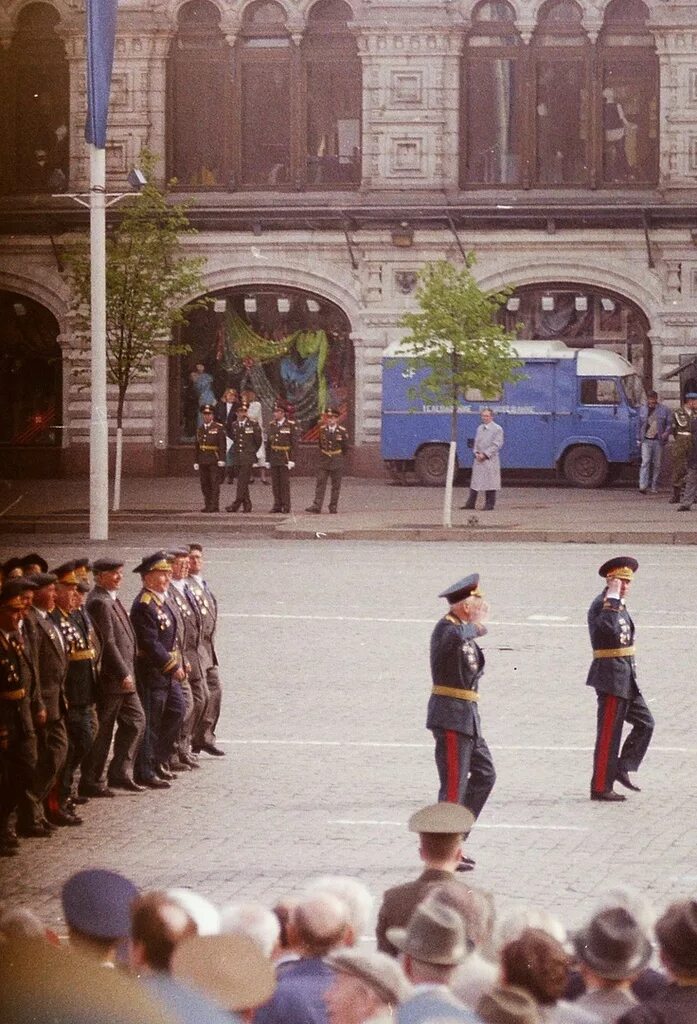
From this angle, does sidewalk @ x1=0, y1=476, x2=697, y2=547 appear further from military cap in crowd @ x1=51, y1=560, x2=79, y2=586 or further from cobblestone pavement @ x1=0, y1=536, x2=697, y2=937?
military cap in crowd @ x1=51, y1=560, x2=79, y2=586

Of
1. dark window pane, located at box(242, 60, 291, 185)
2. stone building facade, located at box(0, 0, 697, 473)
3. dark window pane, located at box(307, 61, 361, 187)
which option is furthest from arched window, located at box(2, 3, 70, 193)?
dark window pane, located at box(307, 61, 361, 187)

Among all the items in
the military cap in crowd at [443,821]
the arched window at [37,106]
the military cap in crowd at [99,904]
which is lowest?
the military cap in crowd at [443,821]

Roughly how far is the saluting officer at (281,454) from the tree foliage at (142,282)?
2.44 metres

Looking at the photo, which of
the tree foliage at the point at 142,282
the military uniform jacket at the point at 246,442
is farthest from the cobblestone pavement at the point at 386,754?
the military uniform jacket at the point at 246,442

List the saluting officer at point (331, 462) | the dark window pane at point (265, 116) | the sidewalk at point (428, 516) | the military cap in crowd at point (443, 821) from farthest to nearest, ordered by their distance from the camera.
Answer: the saluting officer at point (331, 462)
the dark window pane at point (265, 116)
the sidewalk at point (428, 516)
the military cap in crowd at point (443, 821)

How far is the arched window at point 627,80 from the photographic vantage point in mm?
19859

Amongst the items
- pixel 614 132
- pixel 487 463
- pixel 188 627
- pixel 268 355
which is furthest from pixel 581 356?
pixel 188 627

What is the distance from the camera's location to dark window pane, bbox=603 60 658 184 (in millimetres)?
20266

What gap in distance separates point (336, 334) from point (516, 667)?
1603 centimetres

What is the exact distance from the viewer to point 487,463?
80.2ft

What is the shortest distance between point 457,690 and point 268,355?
1420 centimetres

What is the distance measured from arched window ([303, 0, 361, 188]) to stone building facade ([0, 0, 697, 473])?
52mm

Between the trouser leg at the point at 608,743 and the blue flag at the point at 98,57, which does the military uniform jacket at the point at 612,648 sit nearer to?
the trouser leg at the point at 608,743

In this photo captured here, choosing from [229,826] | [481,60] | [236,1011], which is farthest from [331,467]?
[236,1011]
